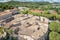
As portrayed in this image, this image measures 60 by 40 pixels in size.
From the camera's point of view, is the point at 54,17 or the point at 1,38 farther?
the point at 54,17

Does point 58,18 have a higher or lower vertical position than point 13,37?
lower

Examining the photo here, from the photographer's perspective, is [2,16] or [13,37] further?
[2,16]

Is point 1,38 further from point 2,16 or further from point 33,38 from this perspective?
point 2,16

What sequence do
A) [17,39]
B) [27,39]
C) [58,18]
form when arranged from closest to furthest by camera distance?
[17,39] → [27,39] → [58,18]

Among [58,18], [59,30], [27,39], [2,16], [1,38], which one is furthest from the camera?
[58,18]

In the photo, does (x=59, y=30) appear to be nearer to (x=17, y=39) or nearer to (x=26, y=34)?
(x=26, y=34)

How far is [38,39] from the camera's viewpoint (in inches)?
527

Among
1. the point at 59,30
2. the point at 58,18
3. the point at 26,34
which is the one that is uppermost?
the point at 26,34

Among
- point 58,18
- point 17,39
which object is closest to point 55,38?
point 17,39

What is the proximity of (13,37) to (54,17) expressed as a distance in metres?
19.6

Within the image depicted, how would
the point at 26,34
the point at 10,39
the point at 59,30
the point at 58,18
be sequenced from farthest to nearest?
the point at 58,18 < the point at 59,30 < the point at 26,34 < the point at 10,39

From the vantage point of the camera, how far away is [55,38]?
14.9m

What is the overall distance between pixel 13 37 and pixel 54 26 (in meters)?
8.42

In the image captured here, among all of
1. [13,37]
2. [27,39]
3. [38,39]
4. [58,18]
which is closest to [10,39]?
[13,37]
